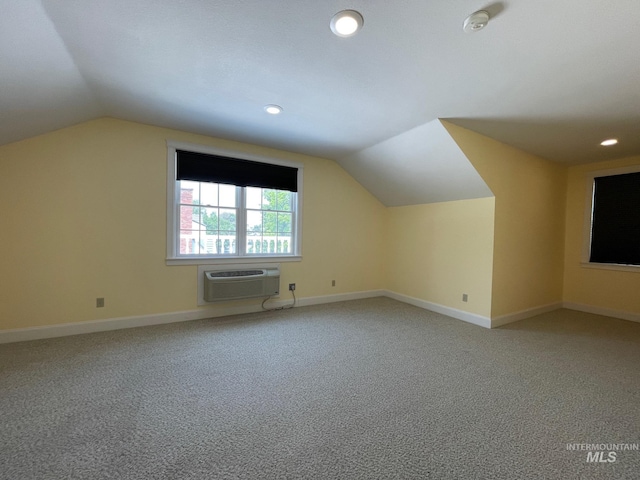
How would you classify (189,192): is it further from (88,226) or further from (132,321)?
(132,321)

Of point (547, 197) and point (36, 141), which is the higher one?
point (36, 141)

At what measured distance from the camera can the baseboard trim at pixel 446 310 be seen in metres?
3.45

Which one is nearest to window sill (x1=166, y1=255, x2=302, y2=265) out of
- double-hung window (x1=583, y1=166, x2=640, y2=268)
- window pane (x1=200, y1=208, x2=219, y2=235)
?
window pane (x1=200, y1=208, x2=219, y2=235)

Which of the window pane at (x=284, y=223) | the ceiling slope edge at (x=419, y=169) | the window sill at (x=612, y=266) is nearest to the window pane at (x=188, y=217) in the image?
the window pane at (x=284, y=223)

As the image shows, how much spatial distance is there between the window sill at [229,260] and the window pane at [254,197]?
80 cm

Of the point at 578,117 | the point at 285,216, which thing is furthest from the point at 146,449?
the point at 578,117

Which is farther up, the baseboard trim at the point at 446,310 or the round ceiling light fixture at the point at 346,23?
the round ceiling light fixture at the point at 346,23

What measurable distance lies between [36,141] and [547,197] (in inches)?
267

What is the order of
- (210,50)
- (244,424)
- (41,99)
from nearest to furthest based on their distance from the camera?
(244,424) < (210,50) < (41,99)

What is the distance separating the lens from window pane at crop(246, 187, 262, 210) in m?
3.86

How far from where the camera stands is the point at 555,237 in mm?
4285

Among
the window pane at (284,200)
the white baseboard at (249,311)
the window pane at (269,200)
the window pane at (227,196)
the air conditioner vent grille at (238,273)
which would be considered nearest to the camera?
the white baseboard at (249,311)

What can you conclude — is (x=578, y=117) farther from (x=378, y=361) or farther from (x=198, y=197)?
(x=198, y=197)

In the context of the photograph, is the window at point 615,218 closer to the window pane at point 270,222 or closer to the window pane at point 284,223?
the window pane at point 284,223
